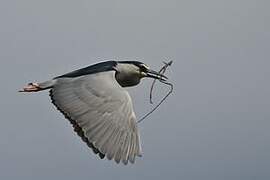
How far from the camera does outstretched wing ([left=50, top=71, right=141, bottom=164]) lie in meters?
7.29

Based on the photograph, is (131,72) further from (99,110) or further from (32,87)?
(99,110)

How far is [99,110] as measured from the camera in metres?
7.70

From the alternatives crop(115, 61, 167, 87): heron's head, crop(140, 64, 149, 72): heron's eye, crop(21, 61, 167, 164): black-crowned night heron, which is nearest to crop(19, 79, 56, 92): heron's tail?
crop(21, 61, 167, 164): black-crowned night heron

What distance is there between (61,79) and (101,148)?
1.46 m

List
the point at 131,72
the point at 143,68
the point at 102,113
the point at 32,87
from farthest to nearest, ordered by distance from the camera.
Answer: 1. the point at 143,68
2. the point at 131,72
3. the point at 32,87
4. the point at 102,113

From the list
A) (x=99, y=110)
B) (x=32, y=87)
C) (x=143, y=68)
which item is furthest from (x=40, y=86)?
(x=143, y=68)

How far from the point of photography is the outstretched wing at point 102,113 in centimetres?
729

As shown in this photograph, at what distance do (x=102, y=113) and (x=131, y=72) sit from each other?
5.97 ft

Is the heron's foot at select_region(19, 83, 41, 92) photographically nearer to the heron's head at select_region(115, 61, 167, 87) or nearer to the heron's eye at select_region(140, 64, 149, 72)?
the heron's head at select_region(115, 61, 167, 87)

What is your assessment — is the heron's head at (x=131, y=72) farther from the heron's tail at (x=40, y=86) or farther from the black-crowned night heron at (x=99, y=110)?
the heron's tail at (x=40, y=86)

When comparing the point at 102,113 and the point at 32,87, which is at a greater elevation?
the point at 32,87

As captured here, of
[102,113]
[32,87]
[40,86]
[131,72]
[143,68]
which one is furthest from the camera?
[143,68]

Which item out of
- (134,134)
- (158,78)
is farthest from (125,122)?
(158,78)

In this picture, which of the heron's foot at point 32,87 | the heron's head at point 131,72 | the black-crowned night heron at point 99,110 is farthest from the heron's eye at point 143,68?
the heron's foot at point 32,87
